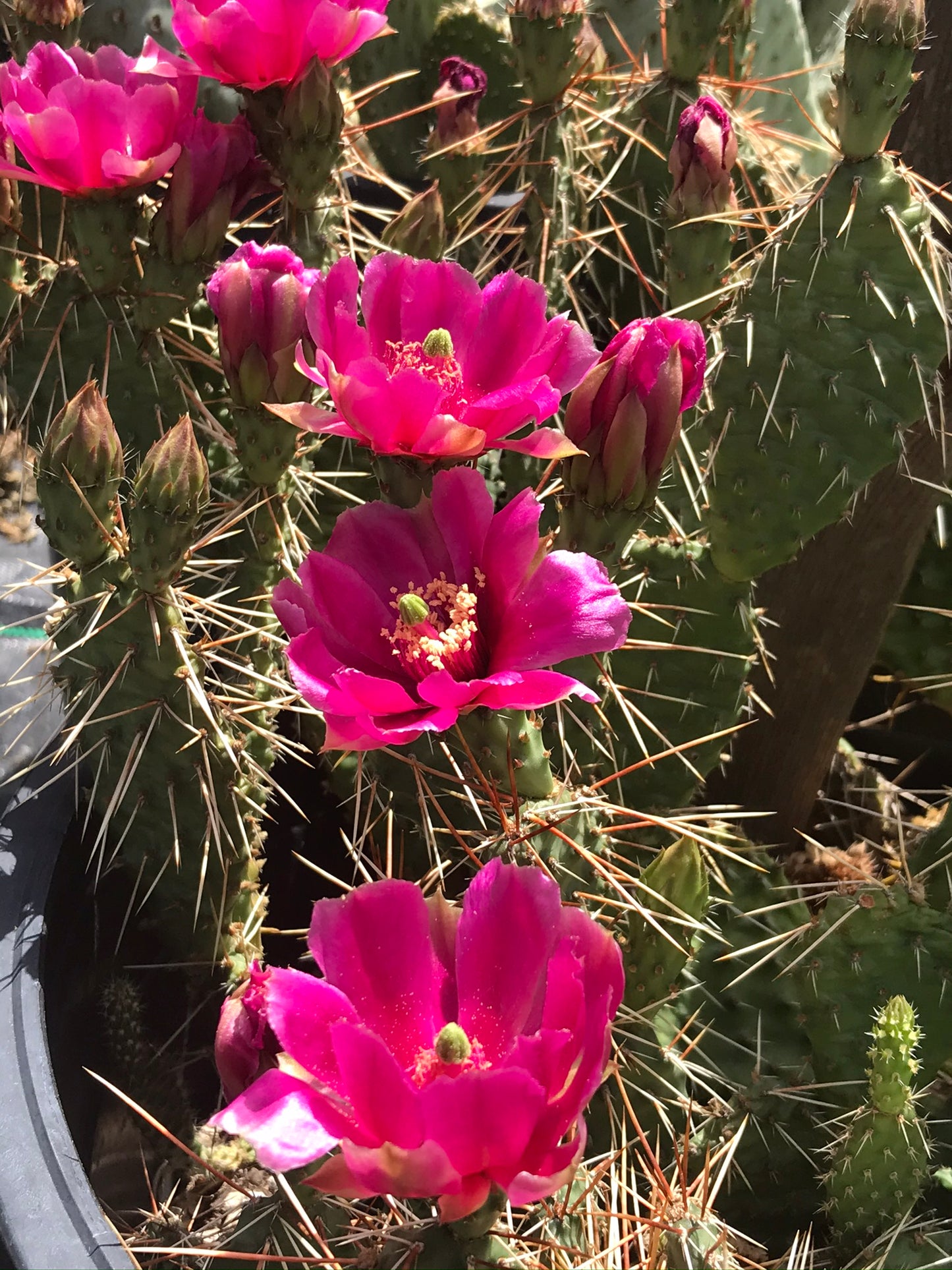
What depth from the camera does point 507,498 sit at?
3.97 ft

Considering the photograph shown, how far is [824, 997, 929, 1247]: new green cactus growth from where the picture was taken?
2.24ft

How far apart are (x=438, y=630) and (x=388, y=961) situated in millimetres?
178

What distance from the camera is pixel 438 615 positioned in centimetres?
64

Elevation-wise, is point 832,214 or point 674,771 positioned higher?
point 832,214

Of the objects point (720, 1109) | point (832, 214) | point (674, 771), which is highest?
point (832, 214)

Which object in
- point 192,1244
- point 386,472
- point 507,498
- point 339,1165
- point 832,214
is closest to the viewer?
point 339,1165

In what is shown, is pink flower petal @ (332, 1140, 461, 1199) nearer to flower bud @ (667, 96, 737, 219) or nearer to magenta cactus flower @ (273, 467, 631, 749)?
magenta cactus flower @ (273, 467, 631, 749)

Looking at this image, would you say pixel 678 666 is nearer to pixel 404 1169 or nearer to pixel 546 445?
pixel 546 445

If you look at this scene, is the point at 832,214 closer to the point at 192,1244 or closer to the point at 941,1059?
the point at 941,1059

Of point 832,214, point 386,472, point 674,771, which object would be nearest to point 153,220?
point 386,472

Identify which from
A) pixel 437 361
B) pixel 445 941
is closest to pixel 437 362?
pixel 437 361

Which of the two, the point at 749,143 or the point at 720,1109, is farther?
the point at 749,143

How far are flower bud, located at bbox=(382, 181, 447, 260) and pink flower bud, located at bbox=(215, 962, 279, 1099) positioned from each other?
0.60 metres

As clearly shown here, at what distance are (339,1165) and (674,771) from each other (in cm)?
70
